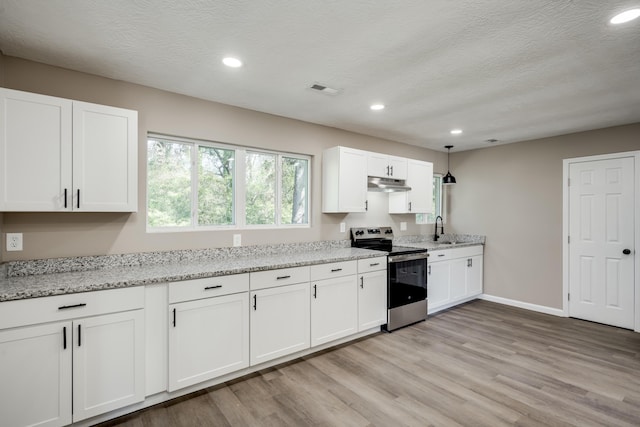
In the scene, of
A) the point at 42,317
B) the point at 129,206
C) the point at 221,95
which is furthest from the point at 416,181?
the point at 42,317

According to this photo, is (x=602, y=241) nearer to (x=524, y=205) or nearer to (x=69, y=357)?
(x=524, y=205)

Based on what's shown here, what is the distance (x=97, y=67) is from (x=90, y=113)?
41cm

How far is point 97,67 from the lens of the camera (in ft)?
7.94

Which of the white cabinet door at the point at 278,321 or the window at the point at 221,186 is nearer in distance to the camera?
the white cabinet door at the point at 278,321

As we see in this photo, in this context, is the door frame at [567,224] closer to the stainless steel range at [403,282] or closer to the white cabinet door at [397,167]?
the stainless steel range at [403,282]

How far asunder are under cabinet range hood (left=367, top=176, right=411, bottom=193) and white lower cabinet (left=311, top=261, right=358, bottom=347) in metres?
1.18

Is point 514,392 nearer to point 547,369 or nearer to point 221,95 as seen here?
point 547,369

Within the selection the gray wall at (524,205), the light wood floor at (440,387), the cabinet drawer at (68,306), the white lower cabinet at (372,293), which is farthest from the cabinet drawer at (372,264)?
the gray wall at (524,205)

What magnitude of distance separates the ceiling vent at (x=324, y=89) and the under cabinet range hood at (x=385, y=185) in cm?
142

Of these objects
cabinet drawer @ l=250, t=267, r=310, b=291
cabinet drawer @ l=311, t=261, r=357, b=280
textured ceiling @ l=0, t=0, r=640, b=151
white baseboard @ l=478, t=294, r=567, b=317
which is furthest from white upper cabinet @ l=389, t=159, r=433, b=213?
cabinet drawer @ l=250, t=267, r=310, b=291

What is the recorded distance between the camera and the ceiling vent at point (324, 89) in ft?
9.04

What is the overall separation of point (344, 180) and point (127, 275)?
→ 2.41m

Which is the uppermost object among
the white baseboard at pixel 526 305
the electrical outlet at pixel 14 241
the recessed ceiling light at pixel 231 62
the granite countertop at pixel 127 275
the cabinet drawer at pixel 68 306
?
the recessed ceiling light at pixel 231 62

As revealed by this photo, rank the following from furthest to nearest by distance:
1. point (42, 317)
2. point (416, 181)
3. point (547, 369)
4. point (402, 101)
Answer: point (416, 181) → point (402, 101) → point (547, 369) → point (42, 317)
